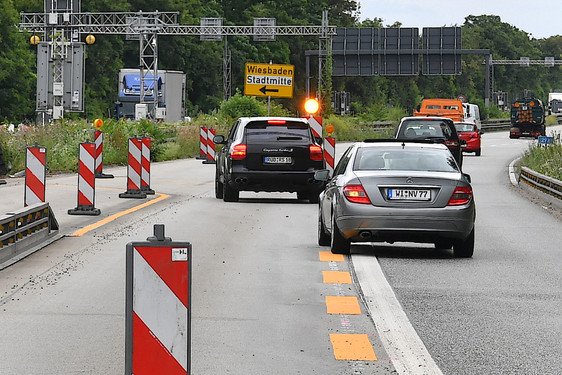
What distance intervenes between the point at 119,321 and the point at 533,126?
73312 mm

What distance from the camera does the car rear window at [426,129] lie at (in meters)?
30.4

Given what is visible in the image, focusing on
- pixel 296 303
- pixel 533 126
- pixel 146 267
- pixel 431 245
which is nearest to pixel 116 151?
pixel 431 245

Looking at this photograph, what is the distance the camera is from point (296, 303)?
10.0 metres

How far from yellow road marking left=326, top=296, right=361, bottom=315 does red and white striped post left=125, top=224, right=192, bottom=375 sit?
12.3ft

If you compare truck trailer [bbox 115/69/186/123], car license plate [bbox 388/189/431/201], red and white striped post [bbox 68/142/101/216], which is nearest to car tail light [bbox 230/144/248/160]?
red and white striped post [bbox 68/142/101/216]

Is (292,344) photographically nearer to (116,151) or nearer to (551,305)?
(551,305)

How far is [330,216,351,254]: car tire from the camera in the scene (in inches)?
533

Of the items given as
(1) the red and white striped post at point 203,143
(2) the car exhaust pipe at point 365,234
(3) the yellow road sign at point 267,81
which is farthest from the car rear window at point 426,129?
(2) the car exhaust pipe at point 365,234

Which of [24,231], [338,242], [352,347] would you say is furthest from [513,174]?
[352,347]

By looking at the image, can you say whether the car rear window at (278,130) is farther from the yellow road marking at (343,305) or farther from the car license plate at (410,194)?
the yellow road marking at (343,305)

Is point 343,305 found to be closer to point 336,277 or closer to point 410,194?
point 336,277

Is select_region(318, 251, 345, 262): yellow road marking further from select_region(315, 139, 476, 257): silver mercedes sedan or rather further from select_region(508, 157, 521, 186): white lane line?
select_region(508, 157, 521, 186): white lane line

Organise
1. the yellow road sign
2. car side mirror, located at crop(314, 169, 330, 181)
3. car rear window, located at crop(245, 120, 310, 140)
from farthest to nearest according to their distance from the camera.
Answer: the yellow road sign, car rear window, located at crop(245, 120, 310, 140), car side mirror, located at crop(314, 169, 330, 181)

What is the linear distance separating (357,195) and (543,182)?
495 inches
